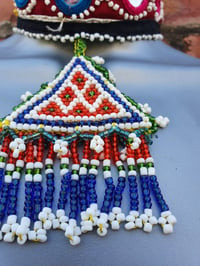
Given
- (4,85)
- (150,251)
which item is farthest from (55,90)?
(150,251)

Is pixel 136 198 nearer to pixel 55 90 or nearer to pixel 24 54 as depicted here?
pixel 55 90

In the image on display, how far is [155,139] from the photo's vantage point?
0.56m

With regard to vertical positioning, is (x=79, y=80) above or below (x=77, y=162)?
above

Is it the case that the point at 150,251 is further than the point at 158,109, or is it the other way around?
the point at 158,109

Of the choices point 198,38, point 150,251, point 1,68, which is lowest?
point 150,251

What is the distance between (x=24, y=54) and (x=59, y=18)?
0.11 m

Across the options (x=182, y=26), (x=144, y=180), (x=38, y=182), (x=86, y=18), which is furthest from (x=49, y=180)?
(x=182, y=26)

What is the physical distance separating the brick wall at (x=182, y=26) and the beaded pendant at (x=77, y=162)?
2.39 ft

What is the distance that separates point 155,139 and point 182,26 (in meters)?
0.79

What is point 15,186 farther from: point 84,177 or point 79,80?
point 79,80

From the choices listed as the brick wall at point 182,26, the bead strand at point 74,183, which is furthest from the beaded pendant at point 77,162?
the brick wall at point 182,26

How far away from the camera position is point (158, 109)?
609 millimetres

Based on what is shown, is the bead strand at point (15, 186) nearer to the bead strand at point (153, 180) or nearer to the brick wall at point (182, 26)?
the bead strand at point (153, 180)

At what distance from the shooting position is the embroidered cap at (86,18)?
679 mm
